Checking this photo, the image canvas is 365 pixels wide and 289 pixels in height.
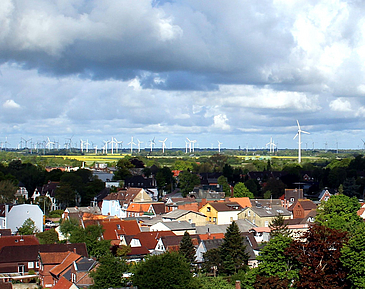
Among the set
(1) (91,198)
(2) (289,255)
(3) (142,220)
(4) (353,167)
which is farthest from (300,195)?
(2) (289,255)

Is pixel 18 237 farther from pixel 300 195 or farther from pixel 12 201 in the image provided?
pixel 300 195

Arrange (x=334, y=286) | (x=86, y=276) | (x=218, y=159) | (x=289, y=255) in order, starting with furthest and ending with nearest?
(x=218, y=159), (x=86, y=276), (x=289, y=255), (x=334, y=286)

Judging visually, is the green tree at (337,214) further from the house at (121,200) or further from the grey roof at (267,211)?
the house at (121,200)

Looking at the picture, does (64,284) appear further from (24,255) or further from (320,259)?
(320,259)

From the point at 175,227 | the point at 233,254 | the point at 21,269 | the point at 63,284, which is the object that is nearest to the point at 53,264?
the point at 21,269

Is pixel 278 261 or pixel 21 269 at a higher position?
pixel 278 261

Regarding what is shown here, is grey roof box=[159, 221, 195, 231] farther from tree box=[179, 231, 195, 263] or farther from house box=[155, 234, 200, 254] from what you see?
tree box=[179, 231, 195, 263]
